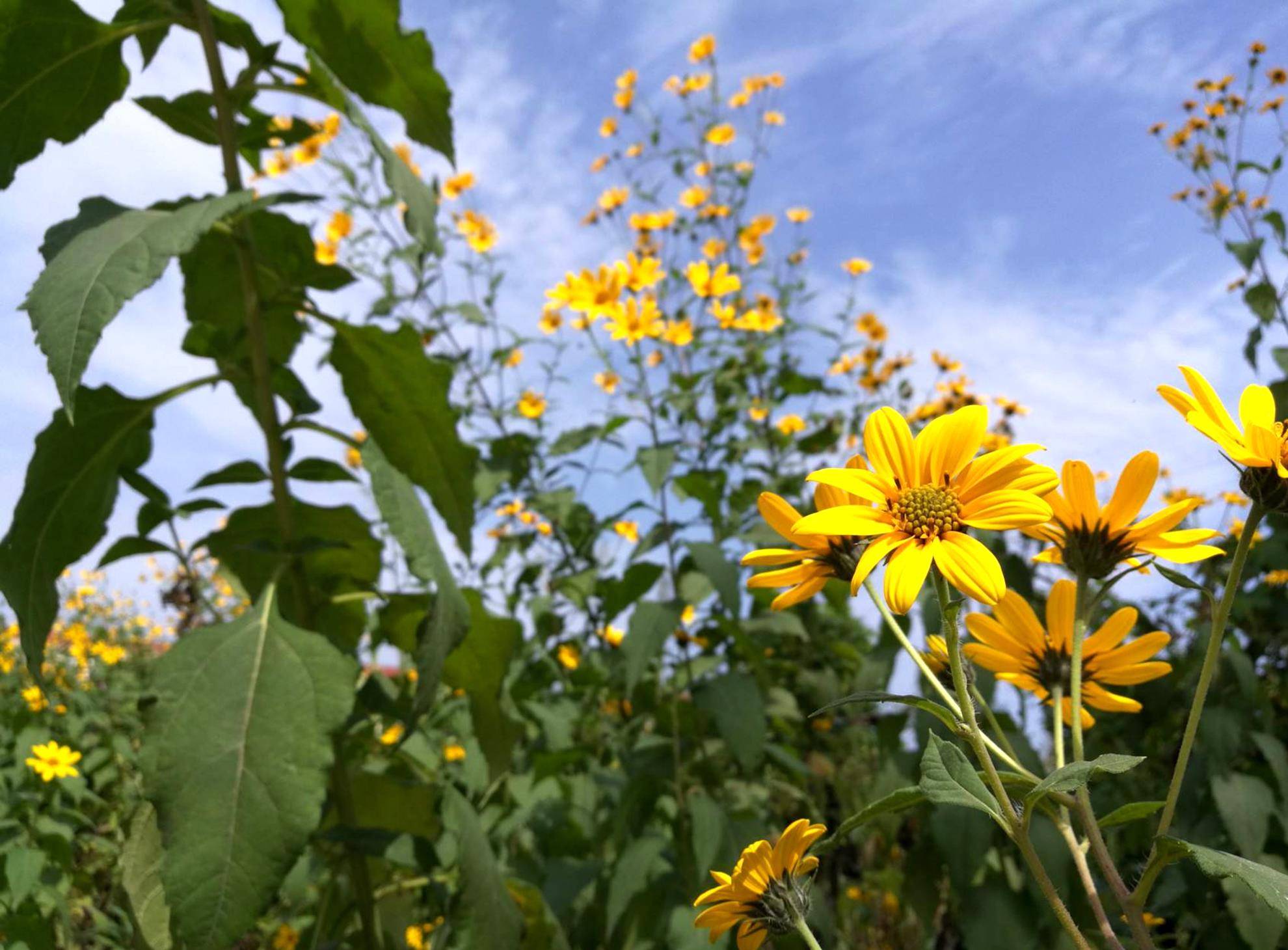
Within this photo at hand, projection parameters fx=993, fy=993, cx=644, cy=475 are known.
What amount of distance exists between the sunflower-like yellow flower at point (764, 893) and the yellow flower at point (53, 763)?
1.58 metres

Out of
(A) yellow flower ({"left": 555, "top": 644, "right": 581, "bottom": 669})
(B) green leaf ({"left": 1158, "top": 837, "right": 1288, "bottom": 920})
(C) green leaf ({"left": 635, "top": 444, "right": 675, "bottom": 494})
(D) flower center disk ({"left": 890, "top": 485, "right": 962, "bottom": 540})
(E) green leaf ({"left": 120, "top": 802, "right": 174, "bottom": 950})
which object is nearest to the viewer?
(B) green leaf ({"left": 1158, "top": 837, "right": 1288, "bottom": 920})

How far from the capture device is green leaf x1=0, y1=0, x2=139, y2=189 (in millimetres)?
1264

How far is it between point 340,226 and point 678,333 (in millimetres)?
1586

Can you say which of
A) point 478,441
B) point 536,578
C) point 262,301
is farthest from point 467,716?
point 262,301

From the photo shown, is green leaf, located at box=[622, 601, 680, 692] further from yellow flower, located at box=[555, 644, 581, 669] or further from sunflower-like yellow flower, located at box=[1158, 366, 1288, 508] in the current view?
sunflower-like yellow flower, located at box=[1158, 366, 1288, 508]

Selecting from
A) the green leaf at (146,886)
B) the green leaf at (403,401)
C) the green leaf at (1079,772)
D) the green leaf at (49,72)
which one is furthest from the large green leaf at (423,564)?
the green leaf at (1079,772)

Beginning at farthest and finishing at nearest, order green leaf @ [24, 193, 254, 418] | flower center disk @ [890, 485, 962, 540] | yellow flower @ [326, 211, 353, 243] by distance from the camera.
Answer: yellow flower @ [326, 211, 353, 243] < green leaf @ [24, 193, 254, 418] < flower center disk @ [890, 485, 962, 540]

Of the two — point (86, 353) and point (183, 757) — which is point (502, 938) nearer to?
point (183, 757)

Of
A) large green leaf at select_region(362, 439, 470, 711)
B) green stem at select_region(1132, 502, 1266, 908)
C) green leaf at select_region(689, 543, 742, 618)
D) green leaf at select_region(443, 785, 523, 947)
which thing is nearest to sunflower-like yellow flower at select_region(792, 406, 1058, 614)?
green stem at select_region(1132, 502, 1266, 908)

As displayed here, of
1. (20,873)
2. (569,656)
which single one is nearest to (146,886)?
(20,873)

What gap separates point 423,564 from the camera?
49.0 inches

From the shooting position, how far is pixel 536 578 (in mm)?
3107

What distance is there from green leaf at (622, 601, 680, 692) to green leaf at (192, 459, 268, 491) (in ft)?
2.34

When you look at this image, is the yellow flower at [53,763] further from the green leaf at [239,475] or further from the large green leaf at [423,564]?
the large green leaf at [423,564]
